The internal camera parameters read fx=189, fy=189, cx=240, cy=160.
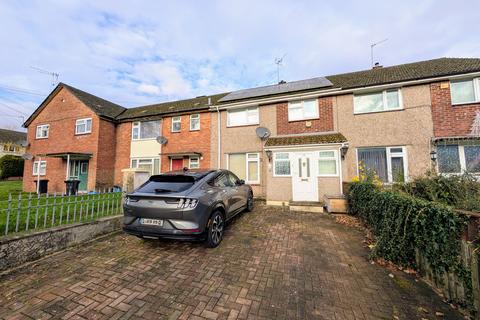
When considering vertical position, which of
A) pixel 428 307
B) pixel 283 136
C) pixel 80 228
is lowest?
pixel 428 307

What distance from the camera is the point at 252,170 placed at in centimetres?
1084

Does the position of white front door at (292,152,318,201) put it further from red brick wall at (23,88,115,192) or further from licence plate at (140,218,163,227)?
red brick wall at (23,88,115,192)

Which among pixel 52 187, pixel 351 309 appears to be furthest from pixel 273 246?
pixel 52 187

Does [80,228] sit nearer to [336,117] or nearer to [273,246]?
[273,246]

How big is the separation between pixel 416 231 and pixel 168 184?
15.7ft

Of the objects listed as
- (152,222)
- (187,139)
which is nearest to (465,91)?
(152,222)

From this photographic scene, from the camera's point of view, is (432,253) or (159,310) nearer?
(159,310)

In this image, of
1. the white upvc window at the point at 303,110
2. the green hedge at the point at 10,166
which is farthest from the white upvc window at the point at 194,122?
the green hedge at the point at 10,166

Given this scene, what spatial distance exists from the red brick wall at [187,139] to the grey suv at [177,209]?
7225 millimetres

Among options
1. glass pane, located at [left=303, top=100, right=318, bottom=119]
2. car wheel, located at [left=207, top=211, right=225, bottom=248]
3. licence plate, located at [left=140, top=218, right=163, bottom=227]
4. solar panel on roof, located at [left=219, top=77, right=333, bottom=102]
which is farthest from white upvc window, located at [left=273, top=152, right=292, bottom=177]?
licence plate, located at [left=140, top=218, right=163, bottom=227]

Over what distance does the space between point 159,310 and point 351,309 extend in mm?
2451

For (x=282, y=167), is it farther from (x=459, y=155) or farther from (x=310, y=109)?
(x=459, y=155)

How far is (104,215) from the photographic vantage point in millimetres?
5418

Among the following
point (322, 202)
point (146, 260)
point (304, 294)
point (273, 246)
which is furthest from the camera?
point (322, 202)
